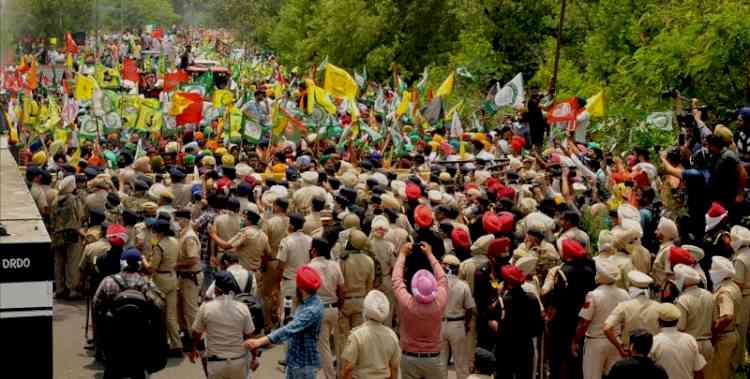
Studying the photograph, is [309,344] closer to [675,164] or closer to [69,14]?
[675,164]

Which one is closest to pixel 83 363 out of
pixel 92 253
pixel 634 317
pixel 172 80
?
pixel 92 253

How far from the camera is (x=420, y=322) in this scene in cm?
1183

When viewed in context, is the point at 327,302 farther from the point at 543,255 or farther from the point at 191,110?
the point at 191,110

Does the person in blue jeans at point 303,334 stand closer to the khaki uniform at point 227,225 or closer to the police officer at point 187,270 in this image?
the police officer at point 187,270

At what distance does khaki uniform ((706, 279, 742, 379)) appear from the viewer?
12.7 m

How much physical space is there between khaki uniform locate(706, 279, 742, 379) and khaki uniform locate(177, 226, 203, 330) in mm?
5838

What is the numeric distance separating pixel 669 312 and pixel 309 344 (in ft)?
10.5

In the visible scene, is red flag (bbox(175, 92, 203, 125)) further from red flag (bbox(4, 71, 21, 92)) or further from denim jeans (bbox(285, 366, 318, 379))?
denim jeans (bbox(285, 366, 318, 379))

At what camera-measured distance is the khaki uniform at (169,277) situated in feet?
48.4

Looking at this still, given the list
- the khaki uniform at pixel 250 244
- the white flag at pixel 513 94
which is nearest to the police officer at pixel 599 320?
the khaki uniform at pixel 250 244

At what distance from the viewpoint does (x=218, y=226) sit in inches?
622

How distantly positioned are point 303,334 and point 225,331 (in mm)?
698

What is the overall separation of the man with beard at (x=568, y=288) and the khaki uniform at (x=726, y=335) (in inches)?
49.3

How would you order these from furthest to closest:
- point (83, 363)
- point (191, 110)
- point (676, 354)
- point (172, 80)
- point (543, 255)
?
point (172, 80) < point (191, 110) < point (83, 363) < point (543, 255) < point (676, 354)
